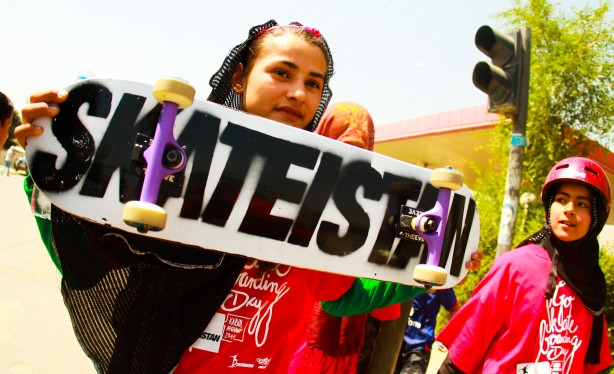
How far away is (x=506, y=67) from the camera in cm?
336

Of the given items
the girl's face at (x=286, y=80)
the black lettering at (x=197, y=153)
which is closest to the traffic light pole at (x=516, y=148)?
the girl's face at (x=286, y=80)

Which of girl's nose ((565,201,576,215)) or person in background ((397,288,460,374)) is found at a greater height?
girl's nose ((565,201,576,215))

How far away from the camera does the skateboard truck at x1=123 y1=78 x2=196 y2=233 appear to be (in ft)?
2.89

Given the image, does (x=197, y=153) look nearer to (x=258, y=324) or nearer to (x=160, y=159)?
(x=160, y=159)

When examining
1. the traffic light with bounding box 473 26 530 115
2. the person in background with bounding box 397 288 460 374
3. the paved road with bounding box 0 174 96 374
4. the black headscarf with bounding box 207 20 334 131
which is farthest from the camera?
the person in background with bounding box 397 288 460 374

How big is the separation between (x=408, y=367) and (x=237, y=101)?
2986mm

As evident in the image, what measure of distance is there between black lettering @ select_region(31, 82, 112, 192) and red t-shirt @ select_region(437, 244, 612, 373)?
172 cm

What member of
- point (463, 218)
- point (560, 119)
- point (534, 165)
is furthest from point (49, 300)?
point (560, 119)

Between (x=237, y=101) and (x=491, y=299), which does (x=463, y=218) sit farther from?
(x=237, y=101)

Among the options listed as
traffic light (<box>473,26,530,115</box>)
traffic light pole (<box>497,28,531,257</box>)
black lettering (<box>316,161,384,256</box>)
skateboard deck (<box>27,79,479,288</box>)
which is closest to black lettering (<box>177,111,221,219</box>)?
skateboard deck (<box>27,79,479,288</box>)

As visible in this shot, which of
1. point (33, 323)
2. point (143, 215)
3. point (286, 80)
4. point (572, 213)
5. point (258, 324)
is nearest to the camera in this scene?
point (143, 215)

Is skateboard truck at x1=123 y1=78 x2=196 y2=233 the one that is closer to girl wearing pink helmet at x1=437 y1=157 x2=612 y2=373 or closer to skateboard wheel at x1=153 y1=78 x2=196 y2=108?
skateboard wheel at x1=153 y1=78 x2=196 y2=108

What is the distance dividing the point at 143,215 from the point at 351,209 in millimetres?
671

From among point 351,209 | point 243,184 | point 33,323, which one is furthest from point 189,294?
point 33,323
